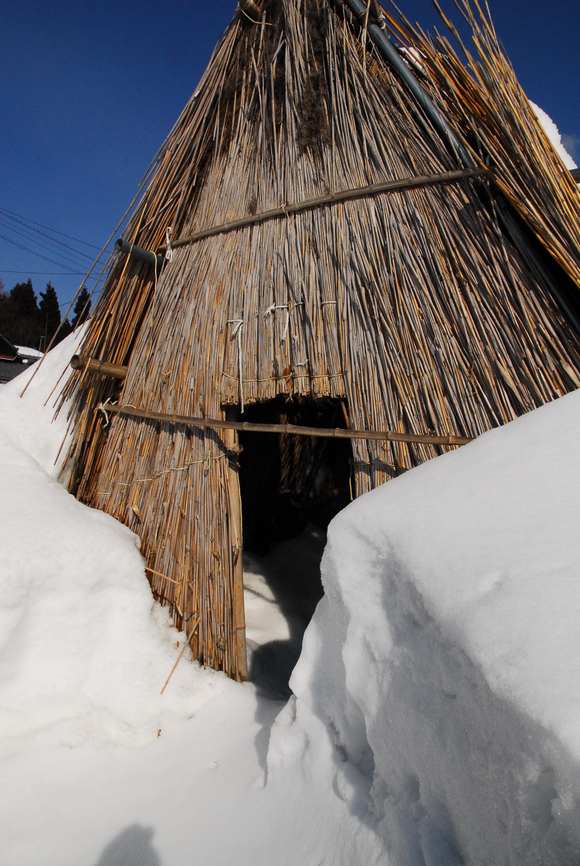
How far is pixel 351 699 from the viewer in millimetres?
1291

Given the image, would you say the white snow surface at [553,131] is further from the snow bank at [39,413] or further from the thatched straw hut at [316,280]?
the snow bank at [39,413]

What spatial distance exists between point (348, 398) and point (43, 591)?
167 centimetres

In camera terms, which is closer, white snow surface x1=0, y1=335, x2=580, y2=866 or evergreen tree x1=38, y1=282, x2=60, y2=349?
white snow surface x1=0, y1=335, x2=580, y2=866

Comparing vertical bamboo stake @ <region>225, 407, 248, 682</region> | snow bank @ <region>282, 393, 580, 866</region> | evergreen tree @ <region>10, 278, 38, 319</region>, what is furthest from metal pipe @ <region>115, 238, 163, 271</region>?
evergreen tree @ <region>10, 278, 38, 319</region>

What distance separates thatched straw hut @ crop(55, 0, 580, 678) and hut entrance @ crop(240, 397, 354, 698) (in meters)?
0.71

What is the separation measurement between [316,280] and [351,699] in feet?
6.00

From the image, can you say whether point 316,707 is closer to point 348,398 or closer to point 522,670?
point 522,670

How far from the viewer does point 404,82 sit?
2.24 m

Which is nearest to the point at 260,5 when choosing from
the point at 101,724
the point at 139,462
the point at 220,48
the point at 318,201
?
the point at 220,48

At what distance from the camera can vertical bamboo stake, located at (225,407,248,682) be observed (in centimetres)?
234

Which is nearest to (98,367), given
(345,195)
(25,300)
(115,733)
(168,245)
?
(168,245)

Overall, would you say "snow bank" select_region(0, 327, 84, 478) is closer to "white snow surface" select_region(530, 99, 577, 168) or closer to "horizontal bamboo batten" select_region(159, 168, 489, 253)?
"horizontal bamboo batten" select_region(159, 168, 489, 253)

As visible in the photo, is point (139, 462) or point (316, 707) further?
point (139, 462)

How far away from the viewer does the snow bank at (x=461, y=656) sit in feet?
2.55
